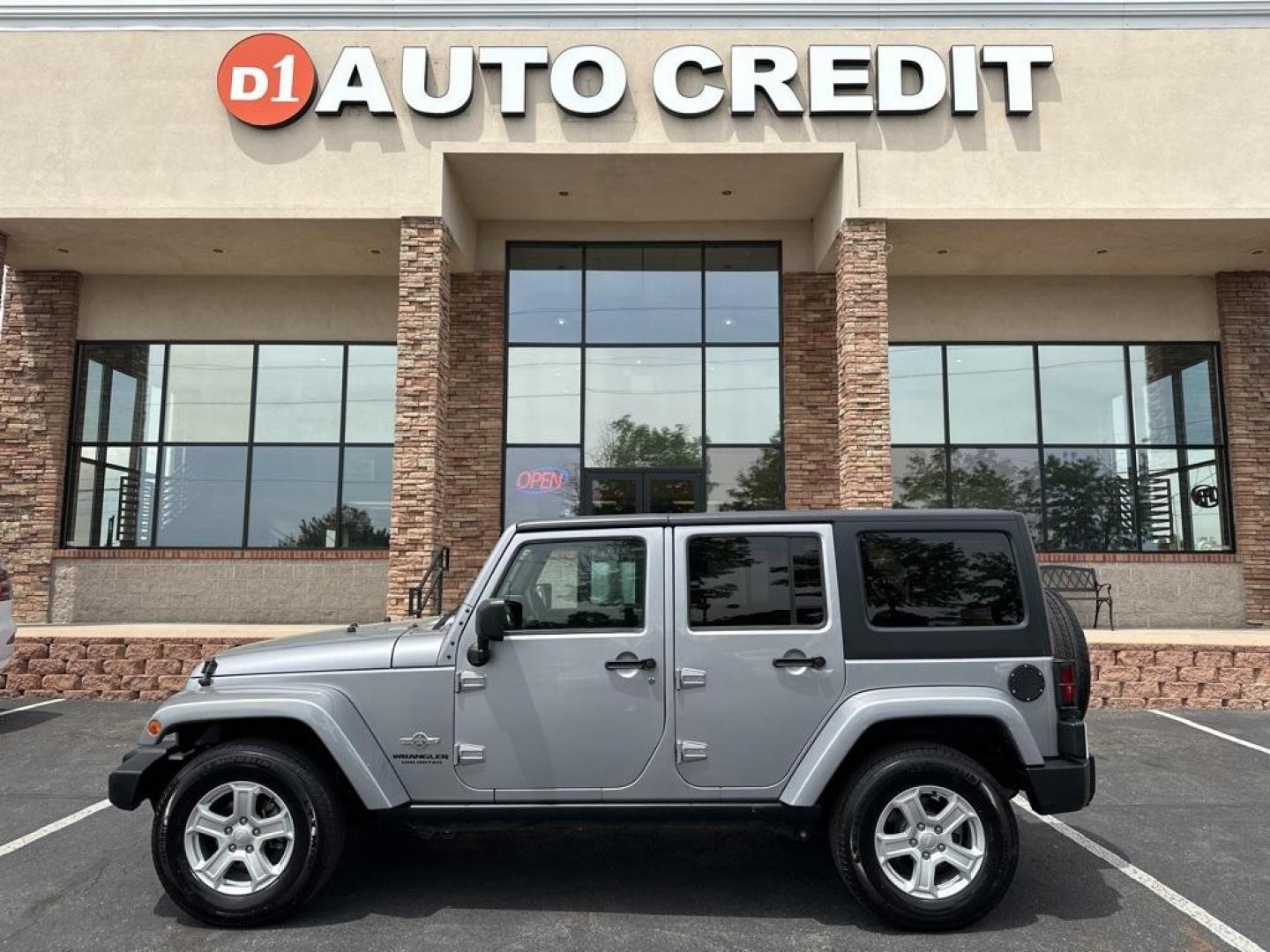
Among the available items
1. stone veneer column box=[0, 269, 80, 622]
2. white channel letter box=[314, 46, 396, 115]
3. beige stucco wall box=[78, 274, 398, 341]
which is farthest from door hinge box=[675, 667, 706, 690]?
stone veneer column box=[0, 269, 80, 622]

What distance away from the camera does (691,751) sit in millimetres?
3779

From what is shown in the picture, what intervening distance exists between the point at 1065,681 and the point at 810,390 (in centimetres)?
999

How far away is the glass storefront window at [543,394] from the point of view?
13570 millimetres

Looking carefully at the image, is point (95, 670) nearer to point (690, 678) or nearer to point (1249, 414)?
point (690, 678)

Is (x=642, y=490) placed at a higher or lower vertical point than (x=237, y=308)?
lower

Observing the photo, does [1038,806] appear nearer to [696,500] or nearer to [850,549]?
[850,549]

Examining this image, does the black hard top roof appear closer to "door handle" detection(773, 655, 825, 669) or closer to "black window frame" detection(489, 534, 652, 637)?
"black window frame" detection(489, 534, 652, 637)

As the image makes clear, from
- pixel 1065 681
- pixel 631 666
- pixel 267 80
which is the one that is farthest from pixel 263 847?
pixel 267 80

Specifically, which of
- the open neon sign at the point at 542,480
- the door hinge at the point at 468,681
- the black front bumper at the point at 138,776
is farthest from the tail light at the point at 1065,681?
the open neon sign at the point at 542,480

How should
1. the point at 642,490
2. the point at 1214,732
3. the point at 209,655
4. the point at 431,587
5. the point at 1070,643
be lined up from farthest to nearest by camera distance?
1. the point at 642,490
2. the point at 431,587
3. the point at 209,655
4. the point at 1214,732
5. the point at 1070,643

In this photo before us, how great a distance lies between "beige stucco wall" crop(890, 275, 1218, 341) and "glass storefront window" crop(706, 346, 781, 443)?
2.47m

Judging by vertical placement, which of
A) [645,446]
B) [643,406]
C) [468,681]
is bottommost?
[468,681]

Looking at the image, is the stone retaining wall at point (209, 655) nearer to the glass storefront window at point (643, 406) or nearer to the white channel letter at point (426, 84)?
the glass storefront window at point (643, 406)

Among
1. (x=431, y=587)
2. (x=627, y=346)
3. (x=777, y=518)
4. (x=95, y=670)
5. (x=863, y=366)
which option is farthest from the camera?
(x=627, y=346)
